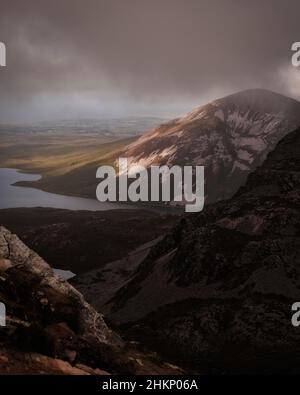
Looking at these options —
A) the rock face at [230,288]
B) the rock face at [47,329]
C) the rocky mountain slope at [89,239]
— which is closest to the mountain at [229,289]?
the rock face at [230,288]

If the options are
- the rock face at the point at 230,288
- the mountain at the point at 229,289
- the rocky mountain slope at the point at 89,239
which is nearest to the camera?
the mountain at the point at 229,289

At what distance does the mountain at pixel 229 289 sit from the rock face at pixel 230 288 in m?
0.14

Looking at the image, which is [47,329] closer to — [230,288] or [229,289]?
[229,289]

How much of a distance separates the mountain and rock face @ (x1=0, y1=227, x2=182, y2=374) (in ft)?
71.3

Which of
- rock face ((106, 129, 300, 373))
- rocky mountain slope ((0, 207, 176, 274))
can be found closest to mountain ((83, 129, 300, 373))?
rock face ((106, 129, 300, 373))

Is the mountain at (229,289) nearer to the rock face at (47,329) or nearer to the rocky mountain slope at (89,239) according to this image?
the rock face at (47,329)

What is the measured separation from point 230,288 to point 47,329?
45.9 m

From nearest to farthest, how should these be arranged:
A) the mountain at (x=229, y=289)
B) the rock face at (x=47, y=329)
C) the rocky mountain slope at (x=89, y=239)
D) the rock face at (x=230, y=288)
Answer: the rock face at (x=47, y=329)
the mountain at (x=229, y=289)
the rock face at (x=230, y=288)
the rocky mountain slope at (x=89, y=239)

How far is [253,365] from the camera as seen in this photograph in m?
57.7

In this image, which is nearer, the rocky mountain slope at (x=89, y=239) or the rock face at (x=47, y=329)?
the rock face at (x=47, y=329)

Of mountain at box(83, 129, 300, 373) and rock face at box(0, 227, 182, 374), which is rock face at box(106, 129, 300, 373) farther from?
rock face at box(0, 227, 182, 374)

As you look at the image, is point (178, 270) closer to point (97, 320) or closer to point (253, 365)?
point (253, 365)

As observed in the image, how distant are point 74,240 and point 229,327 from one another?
10400cm

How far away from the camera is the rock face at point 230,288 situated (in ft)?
209
